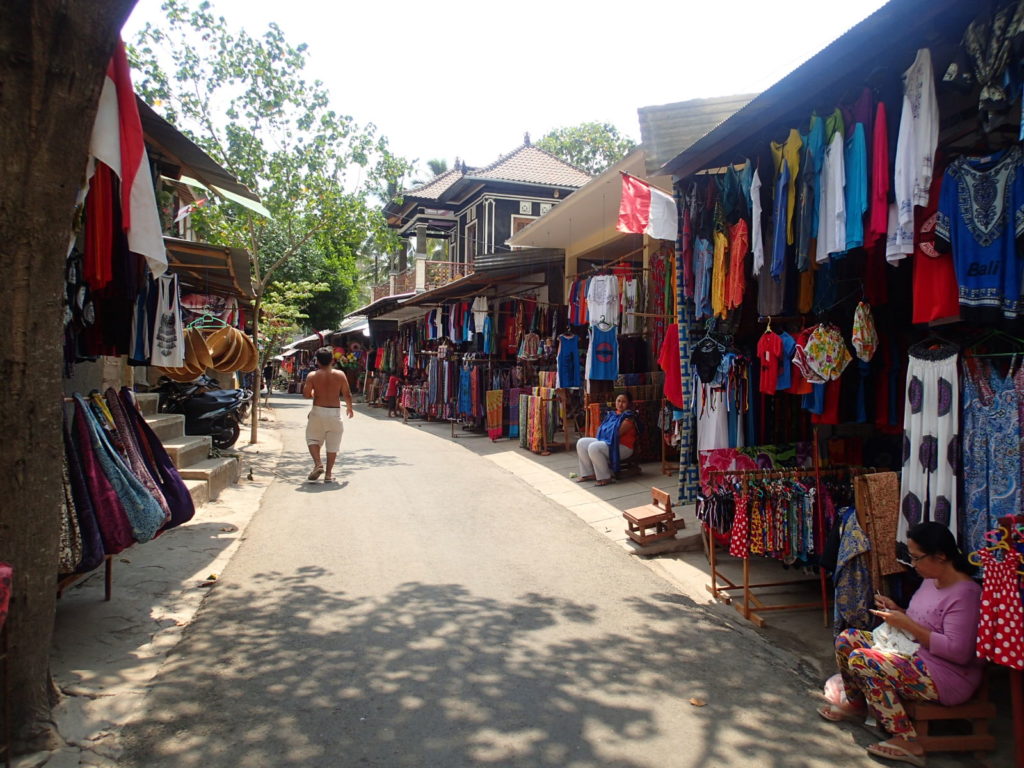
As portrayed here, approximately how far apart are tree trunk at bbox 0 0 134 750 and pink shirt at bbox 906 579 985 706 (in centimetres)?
427

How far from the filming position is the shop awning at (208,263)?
26.5 ft

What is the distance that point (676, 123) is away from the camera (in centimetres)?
808

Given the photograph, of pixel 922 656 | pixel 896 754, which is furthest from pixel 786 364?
pixel 896 754

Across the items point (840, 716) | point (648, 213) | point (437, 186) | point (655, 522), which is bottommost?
point (840, 716)

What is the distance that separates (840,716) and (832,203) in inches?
124

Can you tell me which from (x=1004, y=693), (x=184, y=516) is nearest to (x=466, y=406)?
(x=184, y=516)

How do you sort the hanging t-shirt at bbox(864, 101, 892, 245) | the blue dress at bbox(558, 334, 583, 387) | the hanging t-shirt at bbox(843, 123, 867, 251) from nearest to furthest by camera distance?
the hanging t-shirt at bbox(864, 101, 892, 245), the hanging t-shirt at bbox(843, 123, 867, 251), the blue dress at bbox(558, 334, 583, 387)

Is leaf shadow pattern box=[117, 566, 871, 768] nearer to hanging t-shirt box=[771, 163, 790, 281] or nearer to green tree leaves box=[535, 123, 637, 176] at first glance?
hanging t-shirt box=[771, 163, 790, 281]

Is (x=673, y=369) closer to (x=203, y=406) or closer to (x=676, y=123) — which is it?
(x=676, y=123)

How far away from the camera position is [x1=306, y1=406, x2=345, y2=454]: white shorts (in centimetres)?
1005

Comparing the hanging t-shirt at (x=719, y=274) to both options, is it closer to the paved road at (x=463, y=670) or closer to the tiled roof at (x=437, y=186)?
the paved road at (x=463, y=670)

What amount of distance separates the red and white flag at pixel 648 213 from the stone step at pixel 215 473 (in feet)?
19.2

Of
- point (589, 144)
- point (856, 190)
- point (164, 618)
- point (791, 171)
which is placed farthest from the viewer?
point (589, 144)

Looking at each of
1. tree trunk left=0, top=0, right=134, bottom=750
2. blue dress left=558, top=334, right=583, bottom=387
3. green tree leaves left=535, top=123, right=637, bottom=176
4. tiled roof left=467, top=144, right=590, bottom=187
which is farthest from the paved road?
green tree leaves left=535, top=123, right=637, bottom=176
